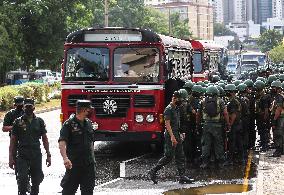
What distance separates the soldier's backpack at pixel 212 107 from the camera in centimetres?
1466

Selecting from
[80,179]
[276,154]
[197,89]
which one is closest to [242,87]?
[197,89]

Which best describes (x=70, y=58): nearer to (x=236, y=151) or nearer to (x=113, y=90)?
(x=113, y=90)

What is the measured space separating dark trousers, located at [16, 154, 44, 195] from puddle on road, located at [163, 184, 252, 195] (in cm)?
243

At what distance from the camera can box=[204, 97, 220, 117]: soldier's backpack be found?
1466 cm

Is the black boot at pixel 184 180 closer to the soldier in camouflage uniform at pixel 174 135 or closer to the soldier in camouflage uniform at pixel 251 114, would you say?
the soldier in camouflage uniform at pixel 174 135

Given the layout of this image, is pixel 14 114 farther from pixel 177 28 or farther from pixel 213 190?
pixel 177 28

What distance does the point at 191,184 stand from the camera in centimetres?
1298

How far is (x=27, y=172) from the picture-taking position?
426 inches

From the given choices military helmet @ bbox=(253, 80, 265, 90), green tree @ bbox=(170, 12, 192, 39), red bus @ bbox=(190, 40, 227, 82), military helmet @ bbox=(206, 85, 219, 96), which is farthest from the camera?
green tree @ bbox=(170, 12, 192, 39)

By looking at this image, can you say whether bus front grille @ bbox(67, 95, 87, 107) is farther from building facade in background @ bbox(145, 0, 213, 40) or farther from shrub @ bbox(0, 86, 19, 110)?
building facade in background @ bbox(145, 0, 213, 40)

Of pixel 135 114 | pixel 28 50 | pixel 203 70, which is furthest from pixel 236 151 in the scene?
pixel 28 50

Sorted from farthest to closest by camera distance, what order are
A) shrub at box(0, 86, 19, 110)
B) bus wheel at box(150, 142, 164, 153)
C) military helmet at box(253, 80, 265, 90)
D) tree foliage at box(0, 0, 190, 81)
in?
tree foliage at box(0, 0, 190, 81) → shrub at box(0, 86, 19, 110) → bus wheel at box(150, 142, 164, 153) → military helmet at box(253, 80, 265, 90)

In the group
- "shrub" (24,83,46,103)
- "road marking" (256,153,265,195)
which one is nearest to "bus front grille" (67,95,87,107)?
"road marking" (256,153,265,195)

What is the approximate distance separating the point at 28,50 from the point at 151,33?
34.7 meters
